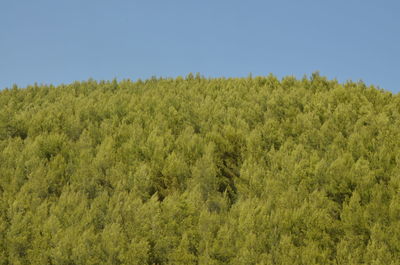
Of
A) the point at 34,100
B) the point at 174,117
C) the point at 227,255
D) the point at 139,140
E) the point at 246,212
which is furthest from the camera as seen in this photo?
the point at 34,100

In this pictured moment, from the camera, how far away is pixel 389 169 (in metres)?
8.88

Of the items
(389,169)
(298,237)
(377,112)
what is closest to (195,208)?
(298,237)

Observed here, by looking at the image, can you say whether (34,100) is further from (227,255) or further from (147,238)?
(227,255)

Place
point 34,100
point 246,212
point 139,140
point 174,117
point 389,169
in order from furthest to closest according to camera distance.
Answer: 1. point 34,100
2. point 174,117
3. point 139,140
4. point 389,169
5. point 246,212

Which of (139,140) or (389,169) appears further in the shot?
(139,140)

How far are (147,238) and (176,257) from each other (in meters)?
0.67

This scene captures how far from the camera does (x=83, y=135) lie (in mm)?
11711

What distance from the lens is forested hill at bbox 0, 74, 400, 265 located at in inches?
311

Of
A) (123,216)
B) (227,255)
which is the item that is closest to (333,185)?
(227,255)

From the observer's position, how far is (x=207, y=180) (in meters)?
9.62

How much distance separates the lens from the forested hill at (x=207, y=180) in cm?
789

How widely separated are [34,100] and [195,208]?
11430 millimetres

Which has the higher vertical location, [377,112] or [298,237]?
[377,112]

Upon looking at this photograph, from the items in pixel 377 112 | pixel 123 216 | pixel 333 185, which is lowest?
pixel 123 216
